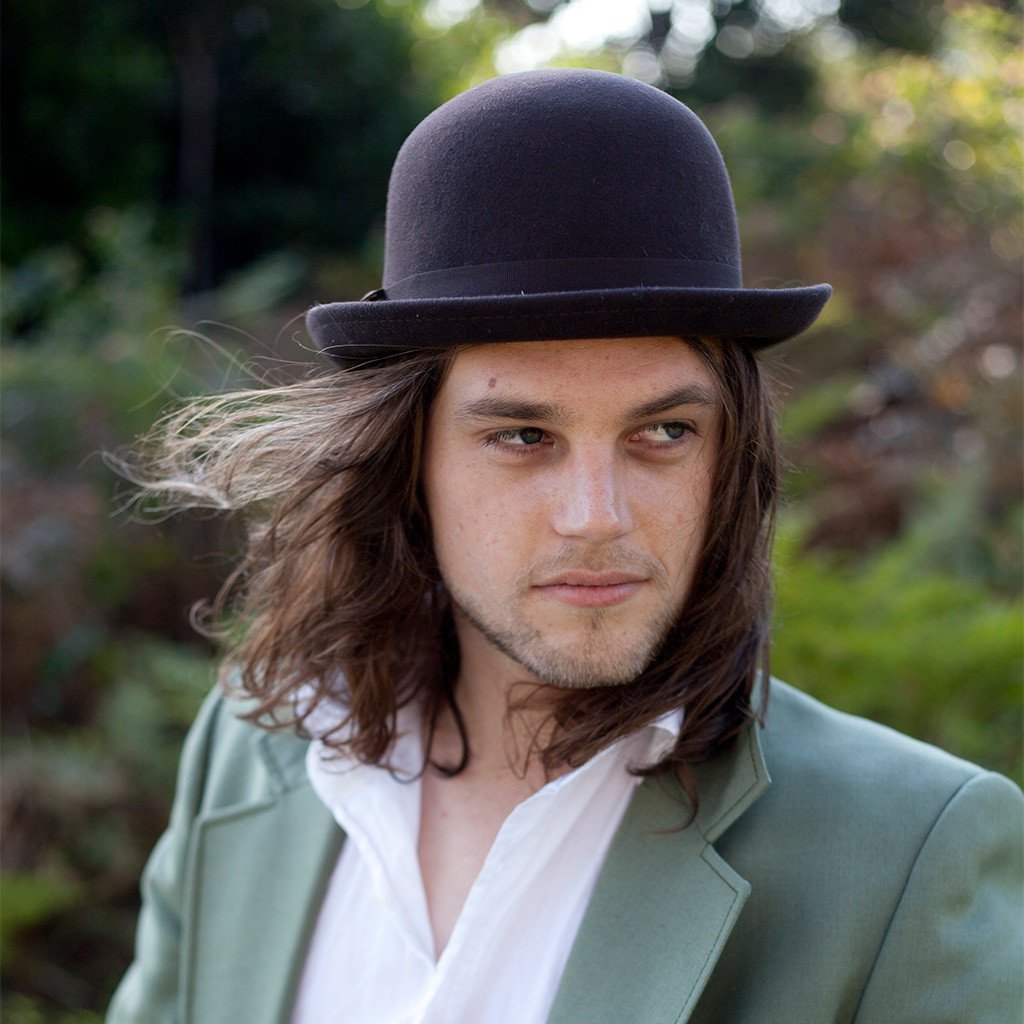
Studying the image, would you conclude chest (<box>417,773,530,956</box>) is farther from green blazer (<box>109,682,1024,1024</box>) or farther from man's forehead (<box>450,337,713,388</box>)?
man's forehead (<box>450,337,713,388</box>)

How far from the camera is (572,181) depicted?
165 centimetres

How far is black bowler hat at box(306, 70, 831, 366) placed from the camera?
5.34ft

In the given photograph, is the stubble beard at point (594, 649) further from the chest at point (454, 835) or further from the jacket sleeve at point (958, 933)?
the jacket sleeve at point (958, 933)

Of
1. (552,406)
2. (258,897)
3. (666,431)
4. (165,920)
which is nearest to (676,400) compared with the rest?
(666,431)

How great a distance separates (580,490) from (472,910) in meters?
0.72

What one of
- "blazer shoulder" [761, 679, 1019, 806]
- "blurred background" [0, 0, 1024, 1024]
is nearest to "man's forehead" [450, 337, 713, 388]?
"blurred background" [0, 0, 1024, 1024]

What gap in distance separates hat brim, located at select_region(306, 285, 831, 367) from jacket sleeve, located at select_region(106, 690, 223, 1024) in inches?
43.3

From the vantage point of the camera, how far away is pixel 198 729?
2410 mm

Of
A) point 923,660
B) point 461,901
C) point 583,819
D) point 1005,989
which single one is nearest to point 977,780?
point 1005,989

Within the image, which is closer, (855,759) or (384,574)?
(855,759)

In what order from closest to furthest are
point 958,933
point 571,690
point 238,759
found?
point 958,933 < point 571,690 < point 238,759

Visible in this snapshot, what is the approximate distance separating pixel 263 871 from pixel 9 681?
2.77 metres

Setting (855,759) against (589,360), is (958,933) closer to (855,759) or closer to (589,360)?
(855,759)

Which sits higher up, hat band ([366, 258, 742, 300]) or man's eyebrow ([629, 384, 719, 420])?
hat band ([366, 258, 742, 300])
